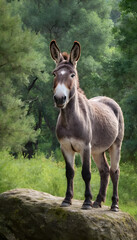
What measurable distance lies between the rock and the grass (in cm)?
568

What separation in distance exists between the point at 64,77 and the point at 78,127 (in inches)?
34.9

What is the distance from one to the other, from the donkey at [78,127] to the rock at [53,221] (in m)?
0.23

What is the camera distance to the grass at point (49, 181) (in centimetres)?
1333

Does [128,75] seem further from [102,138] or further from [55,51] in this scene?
[55,51]

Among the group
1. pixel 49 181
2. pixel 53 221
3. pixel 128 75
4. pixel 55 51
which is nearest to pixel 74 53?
pixel 55 51

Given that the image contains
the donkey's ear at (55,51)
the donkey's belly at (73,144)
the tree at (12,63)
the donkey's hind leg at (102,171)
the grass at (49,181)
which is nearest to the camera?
the donkey's belly at (73,144)

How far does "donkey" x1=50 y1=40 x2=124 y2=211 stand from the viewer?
5.94 meters

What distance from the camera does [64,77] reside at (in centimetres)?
585

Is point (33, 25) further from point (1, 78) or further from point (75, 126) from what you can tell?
point (75, 126)

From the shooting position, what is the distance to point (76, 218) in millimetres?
6348

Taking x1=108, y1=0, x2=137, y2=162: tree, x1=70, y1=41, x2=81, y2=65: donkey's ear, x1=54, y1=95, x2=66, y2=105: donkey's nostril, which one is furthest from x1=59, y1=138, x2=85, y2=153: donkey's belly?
x1=108, y1=0, x2=137, y2=162: tree

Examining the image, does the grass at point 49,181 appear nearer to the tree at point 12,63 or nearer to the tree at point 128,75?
the tree at point 12,63

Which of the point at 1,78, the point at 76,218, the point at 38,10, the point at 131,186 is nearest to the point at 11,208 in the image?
the point at 76,218

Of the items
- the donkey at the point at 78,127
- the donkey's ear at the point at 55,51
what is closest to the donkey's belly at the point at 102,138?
the donkey at the point at 78,127
